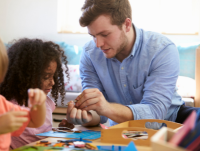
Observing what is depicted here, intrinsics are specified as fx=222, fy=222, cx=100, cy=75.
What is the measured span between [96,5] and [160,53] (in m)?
0.44

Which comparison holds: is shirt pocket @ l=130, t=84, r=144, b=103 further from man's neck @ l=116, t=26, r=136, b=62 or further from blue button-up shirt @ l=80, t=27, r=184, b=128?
man's neck @ l=116, t=26, r=136, b=62

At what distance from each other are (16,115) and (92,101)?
0.50 meters

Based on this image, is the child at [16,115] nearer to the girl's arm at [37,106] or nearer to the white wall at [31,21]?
the girl's arm at [37,106]

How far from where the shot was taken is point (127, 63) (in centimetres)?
128

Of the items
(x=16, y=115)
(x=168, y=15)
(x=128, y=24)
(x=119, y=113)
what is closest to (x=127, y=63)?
(x=128, y=24)

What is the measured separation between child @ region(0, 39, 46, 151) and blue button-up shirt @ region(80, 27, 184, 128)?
61 cm

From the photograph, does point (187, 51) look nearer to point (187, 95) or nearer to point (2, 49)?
point (187, 95)

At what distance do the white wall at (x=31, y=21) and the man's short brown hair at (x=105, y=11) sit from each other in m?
Answer: 1.84

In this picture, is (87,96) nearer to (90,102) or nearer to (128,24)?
(90,102)

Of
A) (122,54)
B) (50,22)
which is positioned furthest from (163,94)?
(50,22)

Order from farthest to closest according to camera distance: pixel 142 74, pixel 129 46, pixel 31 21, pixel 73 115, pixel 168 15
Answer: pixel 31 21
pixel 168 15
pixel 129 46
pixel 142 74
pixel 73 115

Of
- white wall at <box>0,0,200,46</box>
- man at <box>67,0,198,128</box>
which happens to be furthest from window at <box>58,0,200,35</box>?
man at <box>67,0,198,128</box>

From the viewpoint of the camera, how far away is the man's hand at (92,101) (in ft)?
2.98

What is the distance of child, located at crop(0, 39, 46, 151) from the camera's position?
0.43 m
